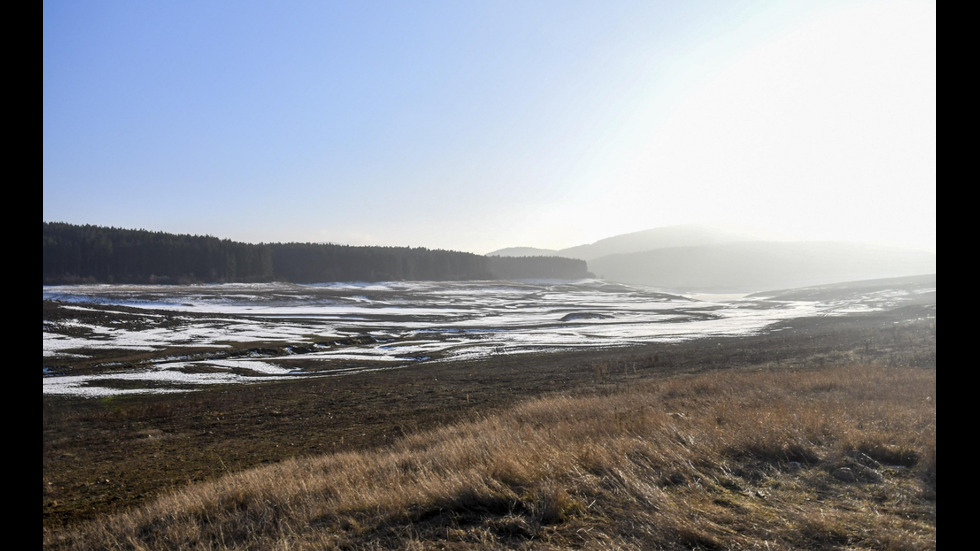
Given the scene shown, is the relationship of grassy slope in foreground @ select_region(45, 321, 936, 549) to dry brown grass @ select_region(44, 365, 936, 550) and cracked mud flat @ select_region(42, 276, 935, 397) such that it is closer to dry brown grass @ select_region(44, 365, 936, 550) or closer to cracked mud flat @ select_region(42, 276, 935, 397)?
dry brown grass @ select_region(44, 365, 936, 550)

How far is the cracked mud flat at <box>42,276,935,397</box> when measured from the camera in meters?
29.1

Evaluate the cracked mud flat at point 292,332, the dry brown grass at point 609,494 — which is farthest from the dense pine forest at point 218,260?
the dry brown grass at point 609,494

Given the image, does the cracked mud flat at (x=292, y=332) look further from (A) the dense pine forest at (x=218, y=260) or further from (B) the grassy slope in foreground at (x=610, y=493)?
(A) the dense pine forest at (x=218, y=260)

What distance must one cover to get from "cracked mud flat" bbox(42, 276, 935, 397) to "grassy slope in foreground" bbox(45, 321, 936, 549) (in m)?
20.2

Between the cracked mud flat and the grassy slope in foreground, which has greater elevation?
the grassy slope in foreground

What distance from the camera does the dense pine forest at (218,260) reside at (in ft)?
306

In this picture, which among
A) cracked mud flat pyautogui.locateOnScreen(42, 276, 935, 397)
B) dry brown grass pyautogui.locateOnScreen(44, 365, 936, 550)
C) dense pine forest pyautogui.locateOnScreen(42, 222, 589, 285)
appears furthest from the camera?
dense pine forest pyautogui.locateOnScreen(42, 222, 589, 285)

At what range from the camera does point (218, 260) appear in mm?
109125

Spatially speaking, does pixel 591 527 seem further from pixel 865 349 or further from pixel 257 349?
pixel 257 349

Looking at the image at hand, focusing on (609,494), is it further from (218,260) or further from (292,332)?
(218,260)

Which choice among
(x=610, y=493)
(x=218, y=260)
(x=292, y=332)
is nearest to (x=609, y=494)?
(x=610, y=493)

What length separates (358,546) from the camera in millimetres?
5180

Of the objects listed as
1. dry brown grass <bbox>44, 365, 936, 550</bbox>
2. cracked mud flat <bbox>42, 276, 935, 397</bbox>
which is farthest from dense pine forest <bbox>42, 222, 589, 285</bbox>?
dry brown grass <bbox>44, 365, 936, 550</bbox>

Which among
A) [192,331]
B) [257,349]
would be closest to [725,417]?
[257,349]
